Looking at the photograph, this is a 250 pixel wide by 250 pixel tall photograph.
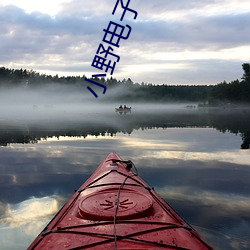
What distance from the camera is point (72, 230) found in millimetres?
4609

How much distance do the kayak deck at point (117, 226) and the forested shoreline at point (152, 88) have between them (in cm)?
9895

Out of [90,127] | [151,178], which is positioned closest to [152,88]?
[90,127]

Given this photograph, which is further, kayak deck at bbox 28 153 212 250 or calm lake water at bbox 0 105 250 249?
calm lake water at bbox 0 105 250 249

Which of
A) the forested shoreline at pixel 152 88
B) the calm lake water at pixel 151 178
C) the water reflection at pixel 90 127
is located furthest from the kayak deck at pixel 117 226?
the forested shoreline at pixel 152 88

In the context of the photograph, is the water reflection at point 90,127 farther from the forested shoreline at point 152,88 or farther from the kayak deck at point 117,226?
the forested shoreline at point 152,88

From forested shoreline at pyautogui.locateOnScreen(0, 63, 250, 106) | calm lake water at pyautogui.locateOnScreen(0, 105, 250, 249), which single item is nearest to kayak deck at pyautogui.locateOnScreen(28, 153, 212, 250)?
calm lake water at pyautogui.locateOnScreen(0, 105, 250, 249)

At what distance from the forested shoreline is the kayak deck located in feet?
325

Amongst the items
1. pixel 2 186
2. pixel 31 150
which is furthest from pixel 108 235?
pixel 31 150

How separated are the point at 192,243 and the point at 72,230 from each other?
5.75 ft

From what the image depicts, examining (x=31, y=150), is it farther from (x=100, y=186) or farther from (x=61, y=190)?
(x=100, y=186)

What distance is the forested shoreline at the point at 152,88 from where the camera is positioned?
330ft

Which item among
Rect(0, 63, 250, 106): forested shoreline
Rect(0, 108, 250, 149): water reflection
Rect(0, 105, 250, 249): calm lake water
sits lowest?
Rect(0, 105, 250, 249): calm lake water

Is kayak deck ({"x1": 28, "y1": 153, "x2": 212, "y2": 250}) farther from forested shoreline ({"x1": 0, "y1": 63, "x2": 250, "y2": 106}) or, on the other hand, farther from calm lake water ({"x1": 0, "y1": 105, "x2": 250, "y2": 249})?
forested shoreline ({"x1": 0, "y1": 63, "x2": 250, "y2": 106})

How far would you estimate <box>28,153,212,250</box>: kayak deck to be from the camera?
13.7ft
